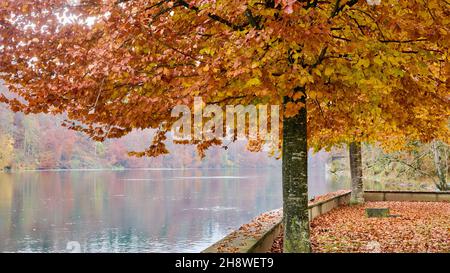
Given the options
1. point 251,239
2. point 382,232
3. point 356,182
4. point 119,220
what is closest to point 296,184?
point 251,239

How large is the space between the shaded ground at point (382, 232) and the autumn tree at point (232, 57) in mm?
2521

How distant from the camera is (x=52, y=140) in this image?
137 meters

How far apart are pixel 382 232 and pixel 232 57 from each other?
8639mm

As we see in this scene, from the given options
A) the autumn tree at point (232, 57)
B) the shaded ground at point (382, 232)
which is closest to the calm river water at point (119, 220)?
the shaded ground at point (382, 232)

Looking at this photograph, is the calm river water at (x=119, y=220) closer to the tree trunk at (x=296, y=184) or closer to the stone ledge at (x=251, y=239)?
the stone ledge at (x=251, y=239)

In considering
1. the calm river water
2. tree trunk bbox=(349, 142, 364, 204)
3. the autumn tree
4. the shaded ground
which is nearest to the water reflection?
the calm river water

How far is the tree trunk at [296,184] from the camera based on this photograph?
10336 millimetres

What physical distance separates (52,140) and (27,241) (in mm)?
115651

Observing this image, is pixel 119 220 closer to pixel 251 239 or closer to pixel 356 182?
pixel 356 182
